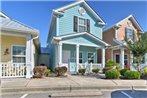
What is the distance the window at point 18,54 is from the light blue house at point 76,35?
3635mm

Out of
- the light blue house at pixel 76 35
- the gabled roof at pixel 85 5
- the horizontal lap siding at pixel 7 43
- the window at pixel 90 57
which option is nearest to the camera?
the horizontal lap siding at pixel 7 43

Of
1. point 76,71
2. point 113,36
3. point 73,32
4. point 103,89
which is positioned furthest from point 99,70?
point 103,89

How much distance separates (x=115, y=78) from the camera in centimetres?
1288

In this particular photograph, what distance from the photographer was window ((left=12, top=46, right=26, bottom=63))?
43.1 ft

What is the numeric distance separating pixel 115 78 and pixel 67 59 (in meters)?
6.65

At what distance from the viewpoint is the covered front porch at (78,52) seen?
56.3ft

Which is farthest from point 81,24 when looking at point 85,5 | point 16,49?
point 16,49

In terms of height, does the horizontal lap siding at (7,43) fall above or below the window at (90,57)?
above

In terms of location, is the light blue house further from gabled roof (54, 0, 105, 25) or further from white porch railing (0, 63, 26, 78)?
white porch railing (0, 63, 26, 78)

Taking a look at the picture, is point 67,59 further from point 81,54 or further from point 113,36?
point 113,36

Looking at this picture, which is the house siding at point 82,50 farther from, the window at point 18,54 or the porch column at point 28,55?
the porch column at point 28,55

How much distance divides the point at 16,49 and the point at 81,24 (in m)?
8.17

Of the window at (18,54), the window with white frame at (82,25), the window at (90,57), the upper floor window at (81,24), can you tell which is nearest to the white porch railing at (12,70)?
the window at (18,54)

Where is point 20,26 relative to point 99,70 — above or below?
above
